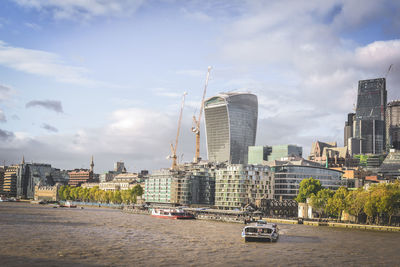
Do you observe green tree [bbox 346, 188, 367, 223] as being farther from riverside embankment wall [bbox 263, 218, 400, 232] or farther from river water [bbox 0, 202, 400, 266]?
river water [bbox 0, 202, 400, 266]

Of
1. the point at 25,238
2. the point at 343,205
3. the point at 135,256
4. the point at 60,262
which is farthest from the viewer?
the point at 343,205

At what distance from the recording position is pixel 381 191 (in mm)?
147625

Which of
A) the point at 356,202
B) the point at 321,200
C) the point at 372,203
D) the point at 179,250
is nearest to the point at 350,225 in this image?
the point at 356,202

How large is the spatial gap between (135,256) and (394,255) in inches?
1861

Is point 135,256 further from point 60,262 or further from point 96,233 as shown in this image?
point 96,233

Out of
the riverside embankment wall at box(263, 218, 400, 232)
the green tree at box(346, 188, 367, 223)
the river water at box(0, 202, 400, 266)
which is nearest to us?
the river water at box(0, 202, 400, 266)

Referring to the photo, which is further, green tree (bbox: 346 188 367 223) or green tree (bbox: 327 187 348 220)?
green tree (bbox: 327 187 348 220)

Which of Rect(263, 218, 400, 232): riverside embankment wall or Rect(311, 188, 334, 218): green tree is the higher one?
Rect(311, 188, 334, 218): green tree

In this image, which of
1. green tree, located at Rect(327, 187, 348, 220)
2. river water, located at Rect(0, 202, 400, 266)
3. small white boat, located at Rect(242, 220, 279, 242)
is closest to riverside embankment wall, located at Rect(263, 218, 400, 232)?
green tree, located at Rect(327, 187, 348, 220)

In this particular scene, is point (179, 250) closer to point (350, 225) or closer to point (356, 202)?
point (350, 225)

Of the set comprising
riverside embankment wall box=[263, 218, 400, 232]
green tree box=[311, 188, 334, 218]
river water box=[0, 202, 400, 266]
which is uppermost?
green tree box=[311, 188, 334, 218]

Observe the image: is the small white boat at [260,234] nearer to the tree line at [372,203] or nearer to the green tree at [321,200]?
the tree line at [372,203]

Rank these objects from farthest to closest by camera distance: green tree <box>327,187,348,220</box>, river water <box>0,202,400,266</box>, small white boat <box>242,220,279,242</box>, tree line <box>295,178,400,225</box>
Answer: green tree <box>327,187,348,220</box>, tree line <box>295,178,400,225</box>, small white boat <box>242,220,279,242</box>, river water <box>0,202,400,266</box>

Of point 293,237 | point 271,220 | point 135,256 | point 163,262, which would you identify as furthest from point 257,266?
point 271,220
